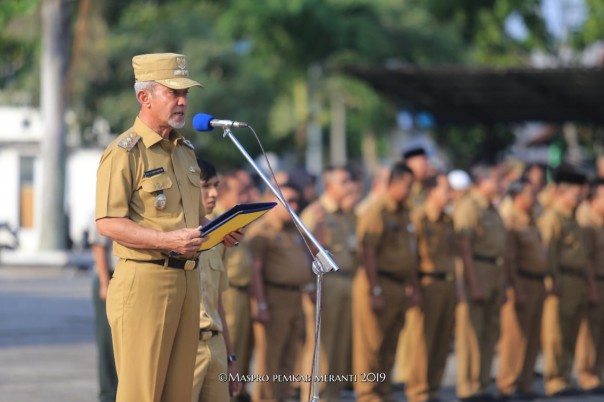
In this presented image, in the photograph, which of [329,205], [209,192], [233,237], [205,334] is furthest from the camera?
[329,205]

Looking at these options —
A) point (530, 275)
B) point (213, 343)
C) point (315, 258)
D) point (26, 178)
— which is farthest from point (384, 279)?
point (26, 178)

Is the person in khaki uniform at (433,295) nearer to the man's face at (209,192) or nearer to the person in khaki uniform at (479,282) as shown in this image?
the person in khaki uniform at (479,282)

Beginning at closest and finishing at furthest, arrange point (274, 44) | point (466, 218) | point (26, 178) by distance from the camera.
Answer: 1. point (466, 218)
2. point (274, 44)
3. point (26, 178)

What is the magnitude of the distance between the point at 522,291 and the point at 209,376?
23.3 ft

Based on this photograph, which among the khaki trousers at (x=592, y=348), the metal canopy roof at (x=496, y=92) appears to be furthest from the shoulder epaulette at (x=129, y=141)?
the metal canopy roof at (x=496, y=92)

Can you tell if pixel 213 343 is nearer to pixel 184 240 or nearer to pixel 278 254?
pixel 184 240

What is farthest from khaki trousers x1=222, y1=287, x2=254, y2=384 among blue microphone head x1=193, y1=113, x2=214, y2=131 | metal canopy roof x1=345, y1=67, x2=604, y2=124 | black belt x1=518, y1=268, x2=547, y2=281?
metal canopy roof x1=345, y1=67, x2=604, y2=124

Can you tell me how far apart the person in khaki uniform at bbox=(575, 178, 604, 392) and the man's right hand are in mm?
A: 9256

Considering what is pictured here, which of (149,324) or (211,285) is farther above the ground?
(211,285)

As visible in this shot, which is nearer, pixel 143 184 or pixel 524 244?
pixel 143 184

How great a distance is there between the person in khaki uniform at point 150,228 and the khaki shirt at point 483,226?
23.5ft

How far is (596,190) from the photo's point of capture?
1561 centimetres

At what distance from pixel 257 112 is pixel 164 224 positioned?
35285 millimetres

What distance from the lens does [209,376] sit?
7613 millimetres
